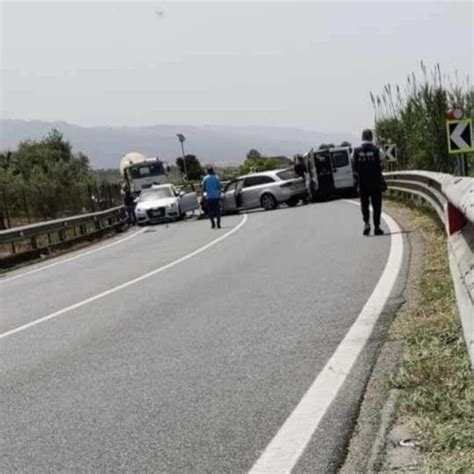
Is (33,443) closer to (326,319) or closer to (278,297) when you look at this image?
(326,319)

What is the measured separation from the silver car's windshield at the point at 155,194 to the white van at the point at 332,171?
5.90 meters

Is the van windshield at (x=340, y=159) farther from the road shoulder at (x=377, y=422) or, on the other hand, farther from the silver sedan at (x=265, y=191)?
the road shoulder at (x=377, y=422)

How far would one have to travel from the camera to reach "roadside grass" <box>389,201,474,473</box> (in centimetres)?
377

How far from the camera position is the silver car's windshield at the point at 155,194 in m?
32.1

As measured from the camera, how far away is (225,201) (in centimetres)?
3194

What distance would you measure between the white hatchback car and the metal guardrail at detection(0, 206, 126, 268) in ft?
4.36

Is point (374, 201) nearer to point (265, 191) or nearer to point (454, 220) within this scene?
point (454, 220)

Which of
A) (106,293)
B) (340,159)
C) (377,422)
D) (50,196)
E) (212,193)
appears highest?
(50,196)

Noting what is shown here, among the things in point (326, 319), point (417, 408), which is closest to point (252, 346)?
point (326, 319)

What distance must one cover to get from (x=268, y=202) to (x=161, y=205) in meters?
4.05

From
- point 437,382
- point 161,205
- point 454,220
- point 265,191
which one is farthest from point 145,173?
point 437,382

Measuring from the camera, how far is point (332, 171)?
1218 inches

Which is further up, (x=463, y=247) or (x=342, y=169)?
(x=463, y=247)

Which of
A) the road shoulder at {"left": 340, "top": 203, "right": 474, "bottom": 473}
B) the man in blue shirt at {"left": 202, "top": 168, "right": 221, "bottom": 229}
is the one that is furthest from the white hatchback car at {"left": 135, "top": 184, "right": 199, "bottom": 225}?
the road shoulder at {"left": 340, "top": 203, "right": 474, "bottom": 473}
